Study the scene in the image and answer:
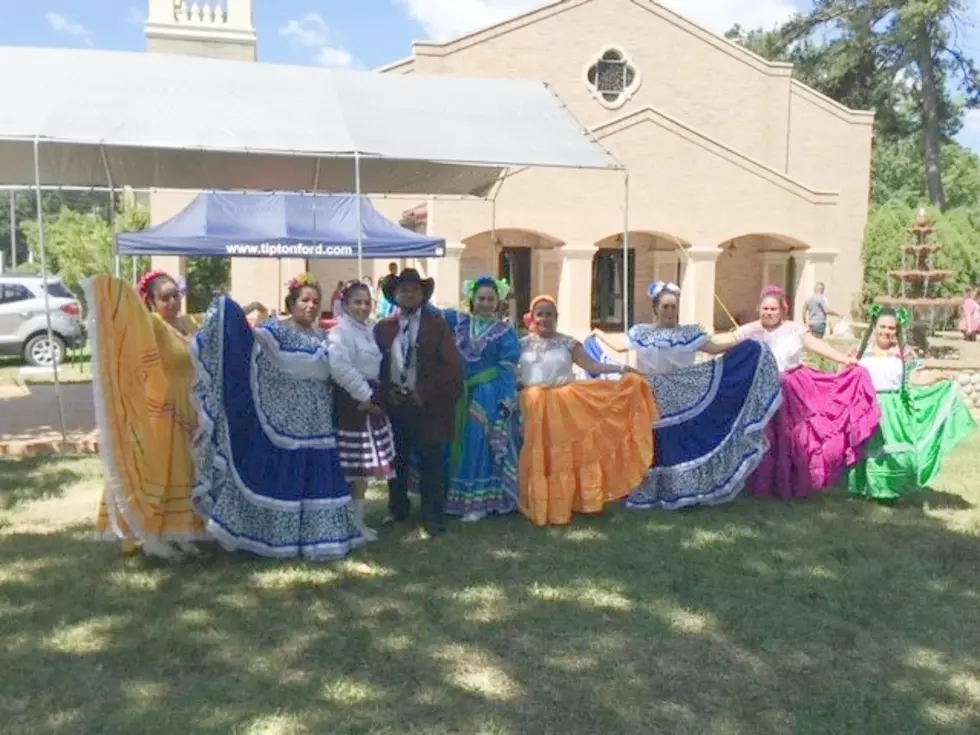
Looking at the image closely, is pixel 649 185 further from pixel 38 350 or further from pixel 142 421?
pixel 142 421

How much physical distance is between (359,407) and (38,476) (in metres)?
3.49

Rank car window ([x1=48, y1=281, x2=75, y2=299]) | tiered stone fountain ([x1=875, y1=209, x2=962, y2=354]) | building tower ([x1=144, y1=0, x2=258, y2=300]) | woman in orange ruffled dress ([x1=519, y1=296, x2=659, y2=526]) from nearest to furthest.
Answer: woman in orange ruffled dress ([x1=519, y1=296, x2=659, y2=526]) → tiered stone fountain ([x1=875, y1=209, x2=962, y2=354]) → car window ([x1=48, y1=281, x2=75, y2=299]) → building tower ([x1=144, y1=0, x2=258, y2=300])

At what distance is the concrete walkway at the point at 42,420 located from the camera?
321 inches

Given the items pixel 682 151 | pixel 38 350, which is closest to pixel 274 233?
pixel 38 350

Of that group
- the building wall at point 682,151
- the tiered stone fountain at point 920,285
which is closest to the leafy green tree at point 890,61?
the building wall at point 682,151

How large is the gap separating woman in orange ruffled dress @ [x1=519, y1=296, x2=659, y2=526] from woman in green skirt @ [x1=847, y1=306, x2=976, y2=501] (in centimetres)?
160

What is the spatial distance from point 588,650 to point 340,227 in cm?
1048

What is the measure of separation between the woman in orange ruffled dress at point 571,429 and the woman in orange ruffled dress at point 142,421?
2.09m

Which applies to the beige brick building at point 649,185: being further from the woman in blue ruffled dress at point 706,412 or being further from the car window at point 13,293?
the woman in blue ruffled dress at point 706,412

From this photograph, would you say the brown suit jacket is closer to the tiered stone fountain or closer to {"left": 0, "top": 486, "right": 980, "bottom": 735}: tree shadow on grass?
{"left": 0, "top": 486, "right": 980, "bottom": 735}: tree shadow on grass

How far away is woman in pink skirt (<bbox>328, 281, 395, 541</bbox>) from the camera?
5.31 m

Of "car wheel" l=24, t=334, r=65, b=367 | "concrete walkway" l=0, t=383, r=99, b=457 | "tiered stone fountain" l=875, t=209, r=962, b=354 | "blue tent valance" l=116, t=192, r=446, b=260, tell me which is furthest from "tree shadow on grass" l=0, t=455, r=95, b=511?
"tiered stone fountain" l=875, t=209, r=962, b=354

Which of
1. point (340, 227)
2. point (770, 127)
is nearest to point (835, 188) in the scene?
point (770, 127)

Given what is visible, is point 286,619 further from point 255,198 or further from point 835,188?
point 835,188
